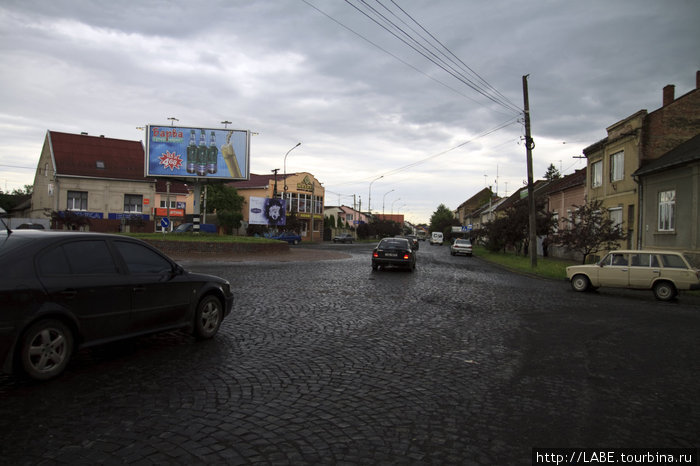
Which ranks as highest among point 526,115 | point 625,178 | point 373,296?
point 526,115

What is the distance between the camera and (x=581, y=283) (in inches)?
613

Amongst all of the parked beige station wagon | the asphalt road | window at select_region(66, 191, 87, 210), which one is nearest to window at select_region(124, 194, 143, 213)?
window at select_region(66, 191, 87, 210)

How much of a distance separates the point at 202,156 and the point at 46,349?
1248 inches

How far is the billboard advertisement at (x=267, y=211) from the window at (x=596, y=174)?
114 feet

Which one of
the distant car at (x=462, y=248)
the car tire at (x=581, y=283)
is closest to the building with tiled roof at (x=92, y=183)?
the distant car at (x=462, y=248)

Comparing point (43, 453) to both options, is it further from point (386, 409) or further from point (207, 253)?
point (207, 253)

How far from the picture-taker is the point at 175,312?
6.30 meters

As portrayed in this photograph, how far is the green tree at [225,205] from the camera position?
59469 millimetres

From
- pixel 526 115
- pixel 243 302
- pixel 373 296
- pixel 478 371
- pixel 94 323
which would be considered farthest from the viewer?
pixel 526 115

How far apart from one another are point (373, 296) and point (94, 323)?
789 centimetres

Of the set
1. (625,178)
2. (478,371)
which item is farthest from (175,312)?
(625,178)

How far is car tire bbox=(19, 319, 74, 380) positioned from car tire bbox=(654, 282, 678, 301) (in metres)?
15.1

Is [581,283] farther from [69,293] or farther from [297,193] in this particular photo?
[297,193]

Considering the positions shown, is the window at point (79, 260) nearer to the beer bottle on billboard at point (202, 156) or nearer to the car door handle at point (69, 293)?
the car door handle at point (69, 293)
